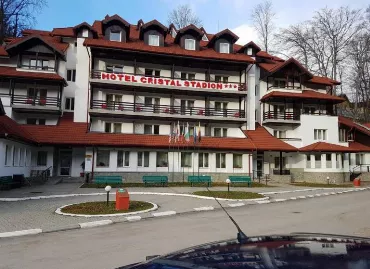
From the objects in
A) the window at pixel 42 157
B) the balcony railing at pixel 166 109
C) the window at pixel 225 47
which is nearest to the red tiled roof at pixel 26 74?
the balcony railing at pixel 166 109

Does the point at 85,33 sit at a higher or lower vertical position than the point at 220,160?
higher

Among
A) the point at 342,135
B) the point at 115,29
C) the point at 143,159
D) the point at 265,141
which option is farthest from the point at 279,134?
the point at 115,29

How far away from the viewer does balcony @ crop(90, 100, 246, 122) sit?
3159cm

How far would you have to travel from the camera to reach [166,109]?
1304 inches

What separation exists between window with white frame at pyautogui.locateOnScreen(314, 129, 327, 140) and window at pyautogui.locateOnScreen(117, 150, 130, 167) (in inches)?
815

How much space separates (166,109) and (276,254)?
31.3m

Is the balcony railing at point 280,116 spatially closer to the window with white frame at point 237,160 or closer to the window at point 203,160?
the window with white frame at point 237,160

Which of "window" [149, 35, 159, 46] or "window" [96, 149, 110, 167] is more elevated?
"window" [149, 35, 159, 46]

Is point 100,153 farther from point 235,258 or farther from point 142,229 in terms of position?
point 235,258

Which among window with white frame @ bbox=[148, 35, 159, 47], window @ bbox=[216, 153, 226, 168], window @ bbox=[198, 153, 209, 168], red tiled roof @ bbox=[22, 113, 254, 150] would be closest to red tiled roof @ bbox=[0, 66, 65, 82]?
red tiled roof @ bbox=[22, 113, 254, 150]

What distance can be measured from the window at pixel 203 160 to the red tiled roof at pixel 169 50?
1035cm

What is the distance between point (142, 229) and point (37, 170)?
882 inches

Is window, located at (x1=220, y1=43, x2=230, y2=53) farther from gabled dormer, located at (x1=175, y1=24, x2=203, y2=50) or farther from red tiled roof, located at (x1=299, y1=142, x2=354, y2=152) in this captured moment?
red tiled roof, located at (x1=299, y1=142, x2=354, y2=152)

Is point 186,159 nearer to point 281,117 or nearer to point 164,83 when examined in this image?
point 164,83
